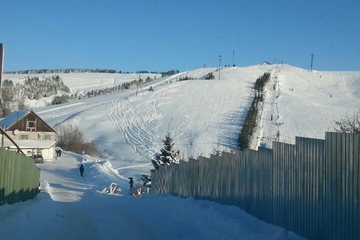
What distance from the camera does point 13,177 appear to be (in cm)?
2216

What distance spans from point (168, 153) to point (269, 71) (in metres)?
136

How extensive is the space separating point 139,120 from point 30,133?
114 ft

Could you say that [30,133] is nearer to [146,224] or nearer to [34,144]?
[34,144]

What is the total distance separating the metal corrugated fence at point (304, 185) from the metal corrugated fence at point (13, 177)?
295 inches

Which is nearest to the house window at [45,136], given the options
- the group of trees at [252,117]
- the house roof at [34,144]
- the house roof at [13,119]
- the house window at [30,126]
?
the house roof at [34,144]

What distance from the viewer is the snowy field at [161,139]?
1492cm

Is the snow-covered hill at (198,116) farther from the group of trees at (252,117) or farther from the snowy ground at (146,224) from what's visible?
the snowy ground at (146,224)

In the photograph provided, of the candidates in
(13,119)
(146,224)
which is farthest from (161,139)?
(146,224)

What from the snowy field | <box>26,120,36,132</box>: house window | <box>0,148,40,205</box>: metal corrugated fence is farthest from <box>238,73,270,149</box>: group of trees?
<box>0,148,40,205</box>: metal corrugated fence

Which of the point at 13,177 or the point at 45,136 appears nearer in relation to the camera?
the point at 13,177

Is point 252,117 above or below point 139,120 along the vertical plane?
above

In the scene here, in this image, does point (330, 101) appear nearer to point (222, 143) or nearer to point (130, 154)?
point (222, 143)

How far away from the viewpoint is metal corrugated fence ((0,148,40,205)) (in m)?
19.5

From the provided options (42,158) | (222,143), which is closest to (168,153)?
(42,158)
